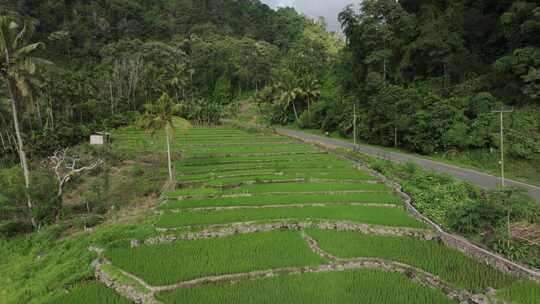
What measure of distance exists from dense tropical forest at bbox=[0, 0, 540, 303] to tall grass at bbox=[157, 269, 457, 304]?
13.1ft

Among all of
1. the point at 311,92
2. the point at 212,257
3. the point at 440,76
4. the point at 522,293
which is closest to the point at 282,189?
the point at 212,257

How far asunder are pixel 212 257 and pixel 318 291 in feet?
13.4

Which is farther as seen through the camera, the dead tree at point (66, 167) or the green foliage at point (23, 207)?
the dead tree at point (66, 167)

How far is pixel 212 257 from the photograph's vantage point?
1062 cm

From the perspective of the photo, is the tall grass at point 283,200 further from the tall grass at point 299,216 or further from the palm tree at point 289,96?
the palm tree at point 289,96

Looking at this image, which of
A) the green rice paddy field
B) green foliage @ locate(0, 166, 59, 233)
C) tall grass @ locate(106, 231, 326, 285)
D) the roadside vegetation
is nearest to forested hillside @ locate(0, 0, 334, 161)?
green foliage @ locate(0, 166, 59, 233)

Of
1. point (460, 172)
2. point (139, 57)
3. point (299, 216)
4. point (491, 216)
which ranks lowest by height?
point (299, 216)

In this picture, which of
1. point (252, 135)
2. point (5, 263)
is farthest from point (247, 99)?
point (5, 263)

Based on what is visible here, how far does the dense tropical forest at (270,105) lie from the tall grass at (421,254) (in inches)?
A: 49.2

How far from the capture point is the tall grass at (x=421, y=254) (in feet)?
30.4

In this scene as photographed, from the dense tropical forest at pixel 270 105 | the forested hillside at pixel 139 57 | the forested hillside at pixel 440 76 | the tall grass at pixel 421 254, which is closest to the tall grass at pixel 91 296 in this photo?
the dense tropical forest at pixel 270 105

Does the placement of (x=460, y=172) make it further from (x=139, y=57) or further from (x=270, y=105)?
(x=139, y=57)

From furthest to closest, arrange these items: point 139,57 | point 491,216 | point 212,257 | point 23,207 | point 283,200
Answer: point 139,57 < point 283,200 < point 23,207 < point 491,216 < point 212,257

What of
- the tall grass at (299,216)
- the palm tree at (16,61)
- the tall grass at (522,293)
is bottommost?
the tall grass at (522,293)
